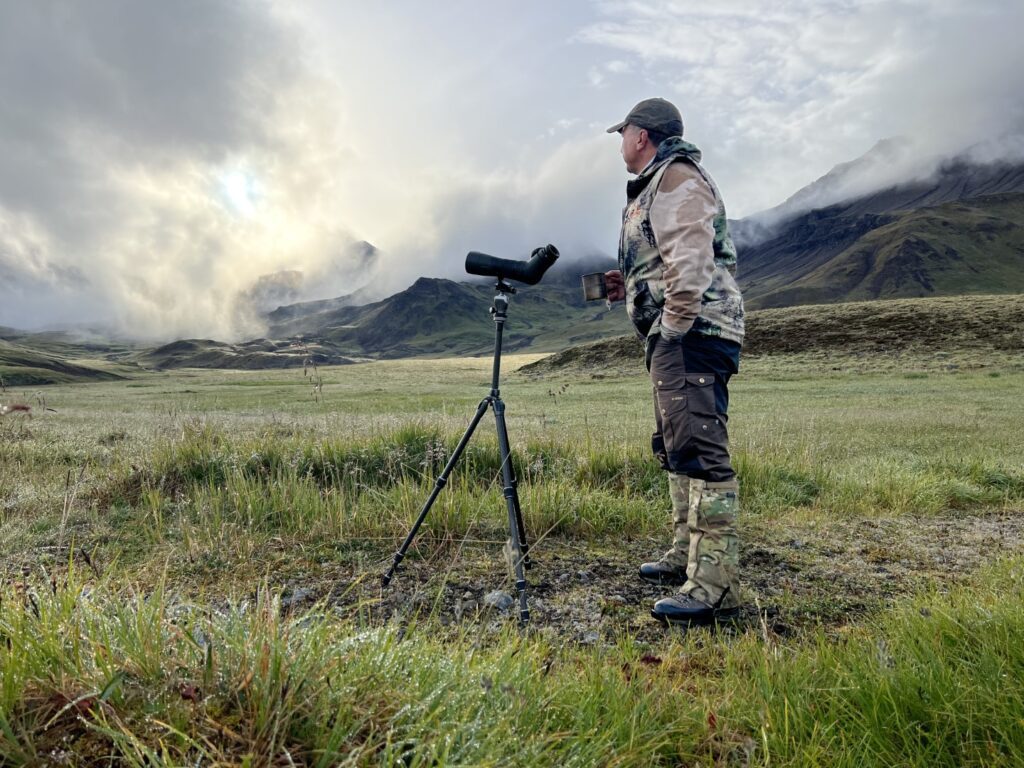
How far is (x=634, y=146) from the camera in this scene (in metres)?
4.05

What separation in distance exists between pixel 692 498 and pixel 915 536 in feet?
8.46

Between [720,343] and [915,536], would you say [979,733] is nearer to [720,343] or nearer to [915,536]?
[720,343]

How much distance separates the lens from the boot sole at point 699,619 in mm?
3359

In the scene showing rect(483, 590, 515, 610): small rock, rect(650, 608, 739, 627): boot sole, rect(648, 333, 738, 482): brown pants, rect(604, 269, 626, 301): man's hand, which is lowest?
rect(650, 608, 739, 627): boot sole

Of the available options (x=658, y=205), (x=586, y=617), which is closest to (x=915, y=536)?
(x=586, y=617)

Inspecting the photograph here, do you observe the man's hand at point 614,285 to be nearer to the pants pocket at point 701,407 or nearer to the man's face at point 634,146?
the man's face at point 634,146

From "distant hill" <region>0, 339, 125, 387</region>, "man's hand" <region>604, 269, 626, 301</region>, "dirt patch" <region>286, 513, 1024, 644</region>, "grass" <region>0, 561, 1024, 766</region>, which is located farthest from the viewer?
"distant hill" <region>0, 339, 125, 387</region>

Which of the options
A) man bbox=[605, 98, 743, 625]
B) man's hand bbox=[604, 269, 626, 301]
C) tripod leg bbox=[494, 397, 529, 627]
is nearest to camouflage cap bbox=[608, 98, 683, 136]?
man bbox=[605, 98, 743, 625]

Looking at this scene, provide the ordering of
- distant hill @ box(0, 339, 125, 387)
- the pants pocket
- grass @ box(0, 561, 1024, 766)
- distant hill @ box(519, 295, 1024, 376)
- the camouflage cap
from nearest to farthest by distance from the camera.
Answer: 1. grass @ box(0, 561, 1024, 766)
2. the pants pocket
3. the camouflage cap
4. distant hill @ box(519, 295, 1024, 376)
5. distant hill @ box(0, 339, 125, 387)

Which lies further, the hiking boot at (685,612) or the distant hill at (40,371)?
the distant hill at (40,371)

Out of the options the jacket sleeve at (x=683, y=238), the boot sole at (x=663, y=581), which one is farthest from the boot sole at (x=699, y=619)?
the jacket sleeve at (x=683, y=238)

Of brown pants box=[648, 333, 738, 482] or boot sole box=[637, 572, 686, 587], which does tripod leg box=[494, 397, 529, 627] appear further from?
brown pants box=[648, 333, 738, 482]

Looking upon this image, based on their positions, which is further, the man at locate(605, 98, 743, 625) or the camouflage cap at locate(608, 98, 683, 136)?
the camouflage cap at locate(608, 98, 683, 136)

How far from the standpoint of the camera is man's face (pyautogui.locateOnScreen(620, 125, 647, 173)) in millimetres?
4008
